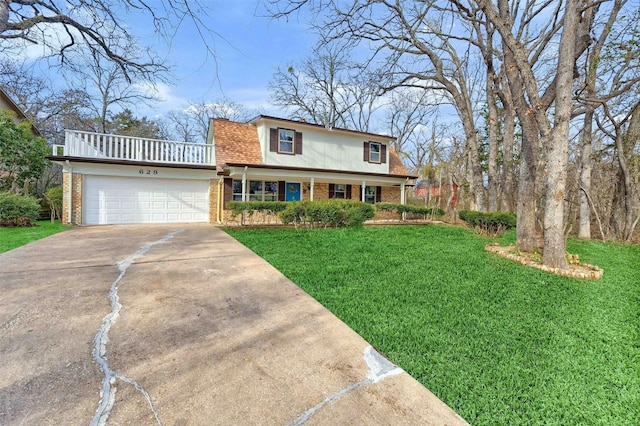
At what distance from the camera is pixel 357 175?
14648 mm

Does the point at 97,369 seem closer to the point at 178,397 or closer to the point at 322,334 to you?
the point at 178,397

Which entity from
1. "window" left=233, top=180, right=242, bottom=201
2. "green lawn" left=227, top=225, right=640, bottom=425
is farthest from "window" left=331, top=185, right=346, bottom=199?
"green lawn" left=227, top=225, right=640, bottom=425

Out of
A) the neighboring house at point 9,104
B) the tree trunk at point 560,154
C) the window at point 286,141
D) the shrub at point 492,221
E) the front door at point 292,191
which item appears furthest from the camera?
the neighboring house at point 9,104

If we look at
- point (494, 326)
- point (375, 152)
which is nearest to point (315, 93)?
point (375, 152)

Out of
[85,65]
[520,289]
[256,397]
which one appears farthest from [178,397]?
[85,65]

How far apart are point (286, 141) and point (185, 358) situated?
12.8 meters

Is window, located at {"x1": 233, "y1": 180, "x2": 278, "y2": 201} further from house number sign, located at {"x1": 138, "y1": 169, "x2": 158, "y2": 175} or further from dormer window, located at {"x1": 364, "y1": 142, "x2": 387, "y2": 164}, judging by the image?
dormer window, located at {"x1": 364, "y1": 142, "x2": 387, "y2": 164}

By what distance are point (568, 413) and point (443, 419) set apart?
0.85 metres

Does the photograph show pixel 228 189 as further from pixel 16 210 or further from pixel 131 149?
pixel 16 210

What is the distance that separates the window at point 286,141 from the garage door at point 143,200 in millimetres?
3875

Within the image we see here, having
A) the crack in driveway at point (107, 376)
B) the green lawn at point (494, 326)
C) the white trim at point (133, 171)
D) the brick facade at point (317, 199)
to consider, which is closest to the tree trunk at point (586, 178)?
the green lawn at point (494, 326)

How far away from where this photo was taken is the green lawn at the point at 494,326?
2.03 meters

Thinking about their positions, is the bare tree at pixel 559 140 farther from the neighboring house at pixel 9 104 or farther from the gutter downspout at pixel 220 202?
the neighboring house at pixel 9 104

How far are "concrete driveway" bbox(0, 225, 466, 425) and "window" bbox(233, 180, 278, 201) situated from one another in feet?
30.4
